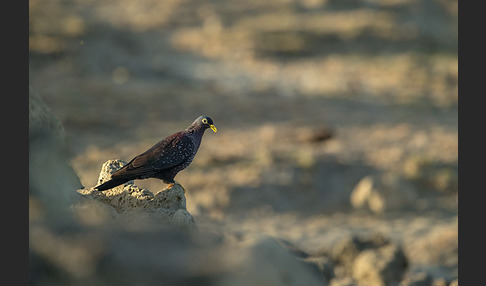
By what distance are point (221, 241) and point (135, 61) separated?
18.7 metres

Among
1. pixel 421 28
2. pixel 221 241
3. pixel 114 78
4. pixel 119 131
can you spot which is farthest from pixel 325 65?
pixel 221 241

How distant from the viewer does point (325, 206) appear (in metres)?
14.4

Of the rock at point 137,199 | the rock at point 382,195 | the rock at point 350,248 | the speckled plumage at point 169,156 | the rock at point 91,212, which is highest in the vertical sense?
the rock at point 382,195

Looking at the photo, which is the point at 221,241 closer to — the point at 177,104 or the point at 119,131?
the point at 119,131

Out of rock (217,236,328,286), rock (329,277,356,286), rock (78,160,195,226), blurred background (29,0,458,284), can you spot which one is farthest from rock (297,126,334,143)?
rock (217,236,328,286)

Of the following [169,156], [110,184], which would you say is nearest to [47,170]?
[110,184]

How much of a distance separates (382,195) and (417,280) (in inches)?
179

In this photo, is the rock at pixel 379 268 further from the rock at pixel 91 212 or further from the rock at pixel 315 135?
the rock at pixel 315 135

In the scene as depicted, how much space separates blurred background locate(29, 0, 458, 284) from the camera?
14.2m

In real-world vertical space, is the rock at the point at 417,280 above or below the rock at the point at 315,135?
below

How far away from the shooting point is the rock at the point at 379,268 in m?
9.89

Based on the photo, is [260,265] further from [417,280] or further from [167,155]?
[417,280]

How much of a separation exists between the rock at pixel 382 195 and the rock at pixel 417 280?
13.5 ft

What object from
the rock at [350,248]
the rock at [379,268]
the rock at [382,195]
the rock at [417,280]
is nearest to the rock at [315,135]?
the rock at [382,195]
